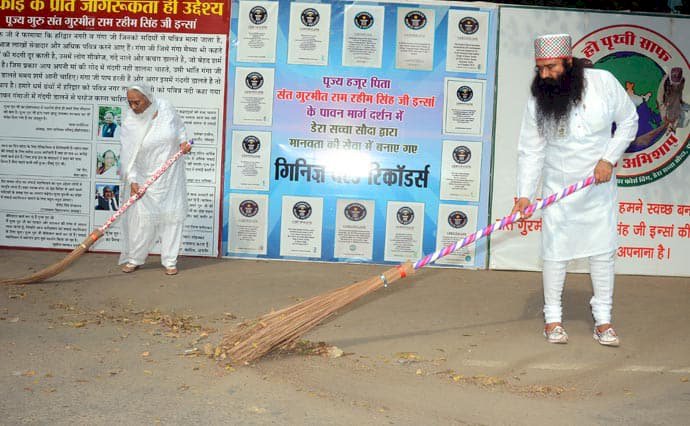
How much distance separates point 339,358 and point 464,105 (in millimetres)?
Result: 4177

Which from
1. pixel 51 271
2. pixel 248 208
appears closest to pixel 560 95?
pixel 248 208

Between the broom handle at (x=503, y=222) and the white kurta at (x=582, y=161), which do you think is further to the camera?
the white kurta at (x=582, y=161)

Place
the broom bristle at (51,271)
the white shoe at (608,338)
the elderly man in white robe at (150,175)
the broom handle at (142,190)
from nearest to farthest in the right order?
the white shoe at (608,338)
the broom bristle at (51,271)
the broom handle at (142,190)
the elderly man in white robe at (150,175)

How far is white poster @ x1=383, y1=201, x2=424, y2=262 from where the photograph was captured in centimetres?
934

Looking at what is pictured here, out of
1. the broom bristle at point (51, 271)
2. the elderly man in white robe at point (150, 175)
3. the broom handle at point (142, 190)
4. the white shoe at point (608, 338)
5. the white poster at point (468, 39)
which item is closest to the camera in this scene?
the white shoe at point (608, 338)

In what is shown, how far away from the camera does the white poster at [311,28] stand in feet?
30.3

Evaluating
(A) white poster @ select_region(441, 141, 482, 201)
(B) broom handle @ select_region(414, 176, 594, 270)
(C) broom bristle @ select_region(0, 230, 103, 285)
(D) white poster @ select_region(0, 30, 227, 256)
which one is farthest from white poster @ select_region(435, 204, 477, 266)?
(C) broom bristle @ select_region(0, 230, 103, 285)

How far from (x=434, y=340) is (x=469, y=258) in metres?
3.07

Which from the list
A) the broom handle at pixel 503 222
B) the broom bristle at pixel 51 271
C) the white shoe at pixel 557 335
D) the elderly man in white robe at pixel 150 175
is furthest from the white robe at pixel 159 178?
the white shoe at pixel 557 335

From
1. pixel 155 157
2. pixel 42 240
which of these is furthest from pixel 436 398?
pixel 42 240

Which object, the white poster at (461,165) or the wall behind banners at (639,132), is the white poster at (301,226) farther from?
the wall behind banners at (639,132)

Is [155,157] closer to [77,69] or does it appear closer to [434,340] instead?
[77,69]

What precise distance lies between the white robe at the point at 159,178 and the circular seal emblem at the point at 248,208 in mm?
801

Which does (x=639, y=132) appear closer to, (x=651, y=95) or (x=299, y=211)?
(x=651, y=95)
